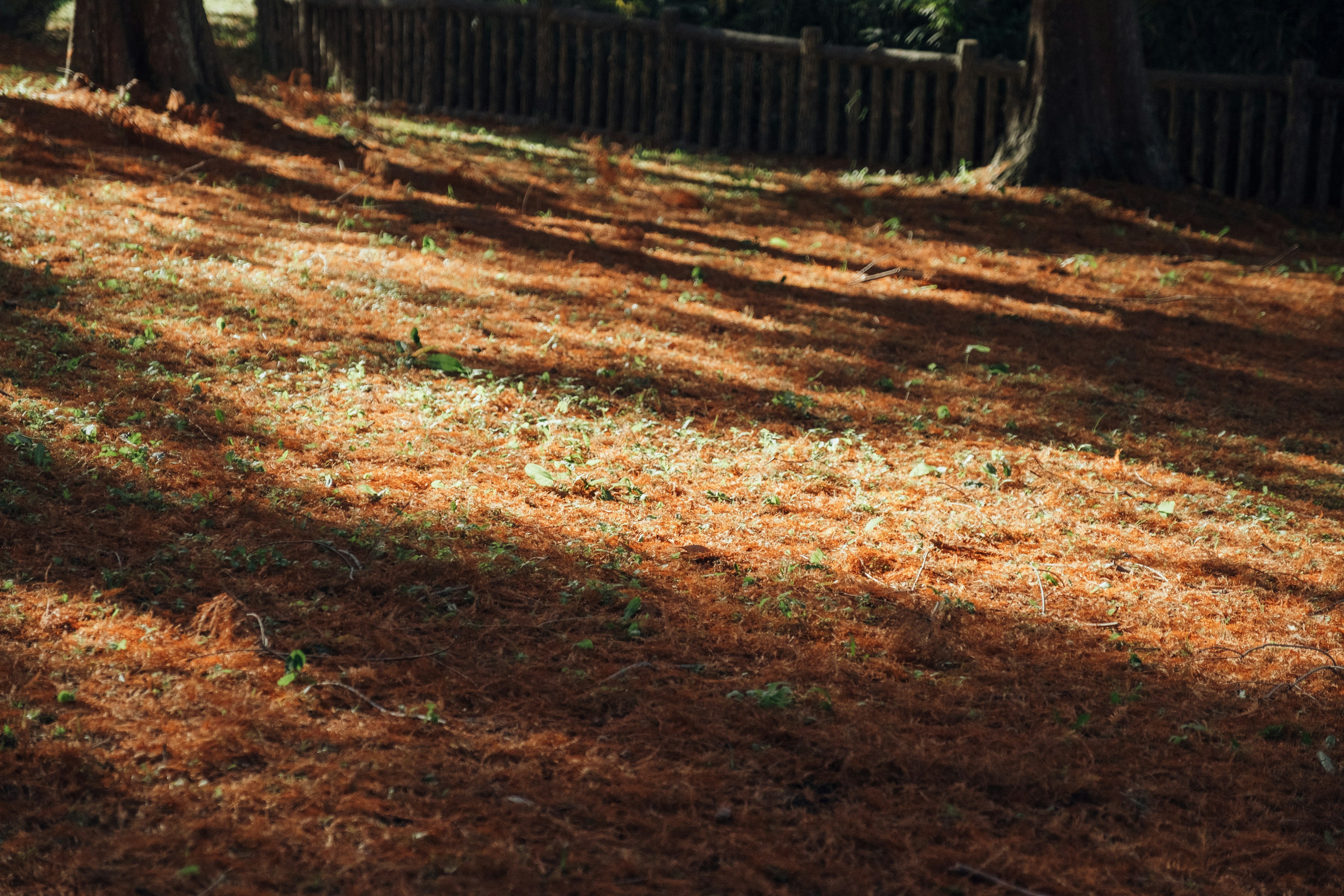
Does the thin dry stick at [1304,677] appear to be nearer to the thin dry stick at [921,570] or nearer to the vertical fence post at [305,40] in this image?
the thin dry stick at [921,570]

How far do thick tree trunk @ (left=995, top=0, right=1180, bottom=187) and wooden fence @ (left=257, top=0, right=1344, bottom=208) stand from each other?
0.73 meters

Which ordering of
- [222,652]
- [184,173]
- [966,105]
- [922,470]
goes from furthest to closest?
[966,105]
[184,173]
[922,470]
[222,652]

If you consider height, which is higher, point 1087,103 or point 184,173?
point 1087,103

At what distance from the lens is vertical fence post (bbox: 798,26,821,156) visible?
13555mm

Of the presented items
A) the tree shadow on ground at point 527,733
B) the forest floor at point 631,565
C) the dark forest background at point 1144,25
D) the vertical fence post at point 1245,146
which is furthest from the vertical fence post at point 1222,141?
the tree shadow on ground at point 527,733

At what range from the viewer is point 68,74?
10.8 m

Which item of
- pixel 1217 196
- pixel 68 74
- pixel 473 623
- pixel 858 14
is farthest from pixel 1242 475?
pixel 858 14

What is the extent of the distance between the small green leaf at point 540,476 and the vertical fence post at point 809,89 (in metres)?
9.82

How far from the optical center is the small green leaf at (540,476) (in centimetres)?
507

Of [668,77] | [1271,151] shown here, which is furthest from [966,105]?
[668,77]

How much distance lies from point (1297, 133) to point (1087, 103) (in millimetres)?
2220

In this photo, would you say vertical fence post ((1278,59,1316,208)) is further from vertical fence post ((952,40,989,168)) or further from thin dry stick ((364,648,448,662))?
thin dry stick ((364,648,448,662))

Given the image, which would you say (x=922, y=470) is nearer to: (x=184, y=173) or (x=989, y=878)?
(x=989, y=878)

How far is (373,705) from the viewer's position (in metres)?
3.38
